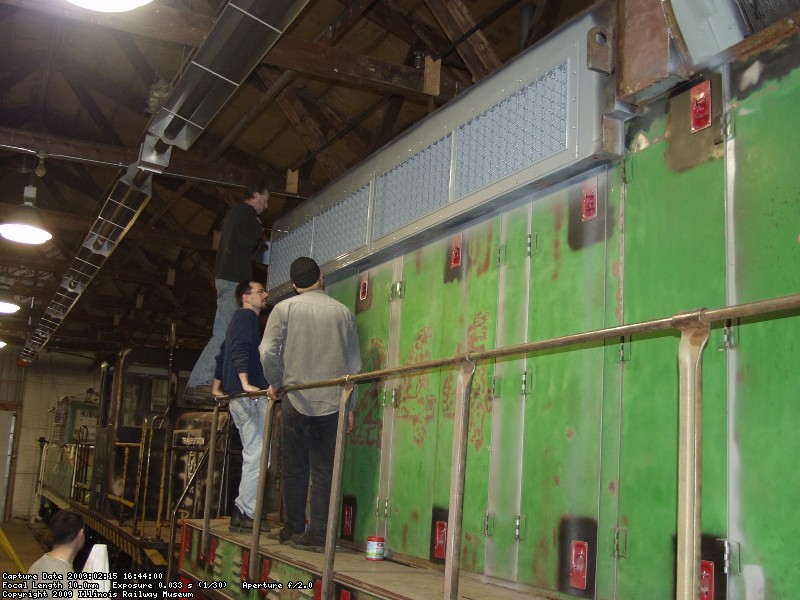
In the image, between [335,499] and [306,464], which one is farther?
[306,464]

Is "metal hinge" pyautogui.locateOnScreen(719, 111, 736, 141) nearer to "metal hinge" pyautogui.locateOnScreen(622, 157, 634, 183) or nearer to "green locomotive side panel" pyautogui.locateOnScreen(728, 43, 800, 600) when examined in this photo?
"green locomotive side panel" pyautogui.locateOnScreen(728, 43, 800, 600)

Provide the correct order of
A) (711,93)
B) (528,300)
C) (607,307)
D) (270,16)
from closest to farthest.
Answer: (711,93) → (607,307) → (528,300) → (270,16)

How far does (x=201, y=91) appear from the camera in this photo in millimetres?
6133

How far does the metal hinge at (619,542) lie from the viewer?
3.36 metres

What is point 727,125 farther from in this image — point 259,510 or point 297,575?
point 259,510

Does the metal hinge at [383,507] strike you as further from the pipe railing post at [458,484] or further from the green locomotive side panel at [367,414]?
the pipe railing post at [458,484]

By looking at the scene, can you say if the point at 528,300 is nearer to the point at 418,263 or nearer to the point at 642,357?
the point at 642,357

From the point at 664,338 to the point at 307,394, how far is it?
89.9 inches

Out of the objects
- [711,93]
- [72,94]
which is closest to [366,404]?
[711,93]

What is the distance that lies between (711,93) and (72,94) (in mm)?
10865

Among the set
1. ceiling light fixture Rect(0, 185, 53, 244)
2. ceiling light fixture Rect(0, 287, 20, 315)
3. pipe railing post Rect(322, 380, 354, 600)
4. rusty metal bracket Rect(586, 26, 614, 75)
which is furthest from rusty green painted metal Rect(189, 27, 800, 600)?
ceiling light fixture Rect(0, 287, 20, 315)

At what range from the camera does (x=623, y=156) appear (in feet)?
12.4

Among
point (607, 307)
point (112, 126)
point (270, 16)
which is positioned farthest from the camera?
point (112, 126)

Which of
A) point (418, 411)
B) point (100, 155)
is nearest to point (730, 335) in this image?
point (418, 411)
